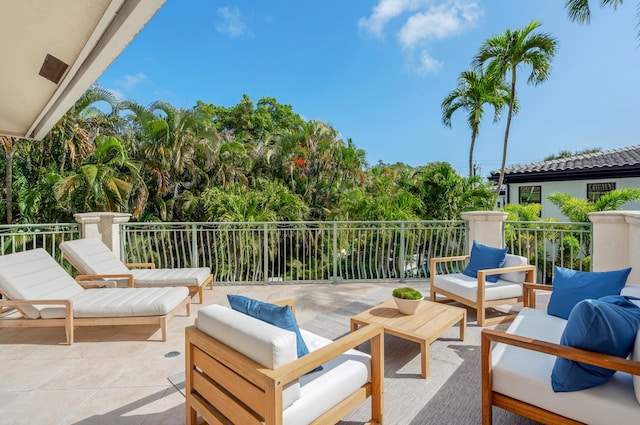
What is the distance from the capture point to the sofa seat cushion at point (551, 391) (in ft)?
4.96

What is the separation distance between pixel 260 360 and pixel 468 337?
271cm

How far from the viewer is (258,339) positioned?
1482 mm

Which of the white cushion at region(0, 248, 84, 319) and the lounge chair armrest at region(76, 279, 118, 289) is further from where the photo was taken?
the lounge chair armrest at region(76, 279, 118, 289)

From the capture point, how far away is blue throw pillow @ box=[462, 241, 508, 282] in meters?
3.93

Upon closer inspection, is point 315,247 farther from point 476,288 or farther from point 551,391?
point 551,391

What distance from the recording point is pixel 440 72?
13203 mm

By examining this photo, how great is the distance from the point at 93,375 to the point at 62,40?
8.72 feet

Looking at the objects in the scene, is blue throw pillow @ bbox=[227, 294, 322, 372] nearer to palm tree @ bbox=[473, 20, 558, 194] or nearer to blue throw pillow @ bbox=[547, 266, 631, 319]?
blue throw pillow @ bbox=[547, 266, 631, 319]

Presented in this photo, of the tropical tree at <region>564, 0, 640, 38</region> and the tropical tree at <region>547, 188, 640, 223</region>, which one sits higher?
the tropical tree at <region>564, 0, 640, 38</region>

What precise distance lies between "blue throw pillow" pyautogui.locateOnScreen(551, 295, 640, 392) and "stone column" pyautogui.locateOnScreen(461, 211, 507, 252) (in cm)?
382

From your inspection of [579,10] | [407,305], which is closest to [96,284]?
[407,305]

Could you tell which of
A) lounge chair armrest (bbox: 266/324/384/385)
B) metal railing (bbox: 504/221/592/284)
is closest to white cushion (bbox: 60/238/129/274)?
lounge chair armrest (bbox: 266/324/384/385)

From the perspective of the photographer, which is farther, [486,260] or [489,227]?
[489,227]

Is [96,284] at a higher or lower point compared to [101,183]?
lower
